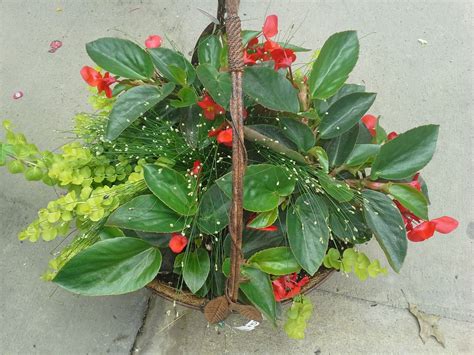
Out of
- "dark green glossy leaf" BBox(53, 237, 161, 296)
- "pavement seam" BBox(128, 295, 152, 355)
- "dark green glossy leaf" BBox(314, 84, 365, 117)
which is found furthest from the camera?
"pavement seam" BBox(128, 295, 152, 355)

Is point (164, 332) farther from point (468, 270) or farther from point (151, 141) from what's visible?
point (468, 270)

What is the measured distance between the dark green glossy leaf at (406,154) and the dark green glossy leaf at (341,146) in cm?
5

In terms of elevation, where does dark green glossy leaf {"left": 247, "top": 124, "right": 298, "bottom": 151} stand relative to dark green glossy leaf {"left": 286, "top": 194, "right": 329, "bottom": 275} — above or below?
above

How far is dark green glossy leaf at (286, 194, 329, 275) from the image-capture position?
792 mm

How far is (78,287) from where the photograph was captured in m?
0.75

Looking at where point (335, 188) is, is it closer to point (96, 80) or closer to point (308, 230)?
point (308, 230)

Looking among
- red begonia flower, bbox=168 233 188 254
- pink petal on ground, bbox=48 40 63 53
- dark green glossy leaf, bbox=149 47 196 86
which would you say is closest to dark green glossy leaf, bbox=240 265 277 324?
red begonia flower, bbox=168 233 188 254

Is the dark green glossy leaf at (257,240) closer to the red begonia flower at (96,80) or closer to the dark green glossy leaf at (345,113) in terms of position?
the dark green glossy leaf at (345,113)

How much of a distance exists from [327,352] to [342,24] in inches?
39.8

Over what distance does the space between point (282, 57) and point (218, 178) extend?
242mm

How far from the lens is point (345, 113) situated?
841 mm

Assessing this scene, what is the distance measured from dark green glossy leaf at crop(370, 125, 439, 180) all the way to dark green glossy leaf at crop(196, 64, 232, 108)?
0.91 feet

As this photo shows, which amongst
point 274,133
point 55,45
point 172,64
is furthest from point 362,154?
point 55,45

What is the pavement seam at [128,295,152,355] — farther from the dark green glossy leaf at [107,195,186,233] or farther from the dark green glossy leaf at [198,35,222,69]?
the dark green glossy leaf at [198,35,222,69]
